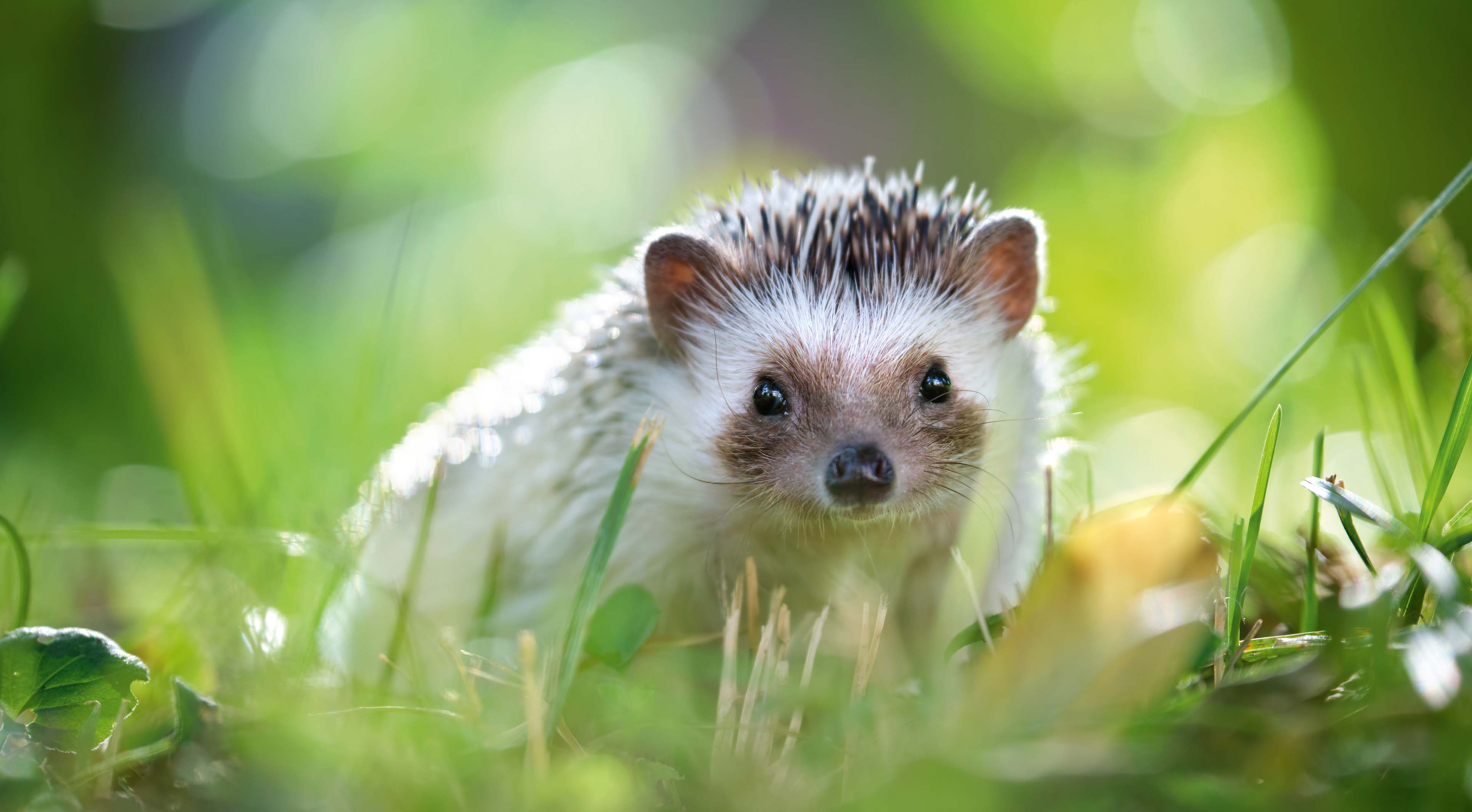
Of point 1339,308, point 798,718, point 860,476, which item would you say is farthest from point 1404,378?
point 798,718

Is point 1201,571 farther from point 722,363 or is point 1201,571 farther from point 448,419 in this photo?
point 448,419

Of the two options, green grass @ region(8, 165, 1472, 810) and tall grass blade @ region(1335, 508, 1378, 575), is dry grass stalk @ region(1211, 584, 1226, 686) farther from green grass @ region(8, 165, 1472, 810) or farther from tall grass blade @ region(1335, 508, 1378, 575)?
tall grass blade @ region(1335, 508, 1378, 575)

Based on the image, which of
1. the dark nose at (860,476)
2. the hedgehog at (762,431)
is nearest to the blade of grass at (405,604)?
the hedgehog at (762,431)

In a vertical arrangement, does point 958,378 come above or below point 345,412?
above

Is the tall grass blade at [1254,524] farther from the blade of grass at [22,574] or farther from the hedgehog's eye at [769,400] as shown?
the blade of grass at [22,574]

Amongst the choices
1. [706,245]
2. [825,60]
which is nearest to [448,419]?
[706,245]

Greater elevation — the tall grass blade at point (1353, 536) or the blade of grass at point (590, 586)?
the tall grass blade at point (1353, 536)
